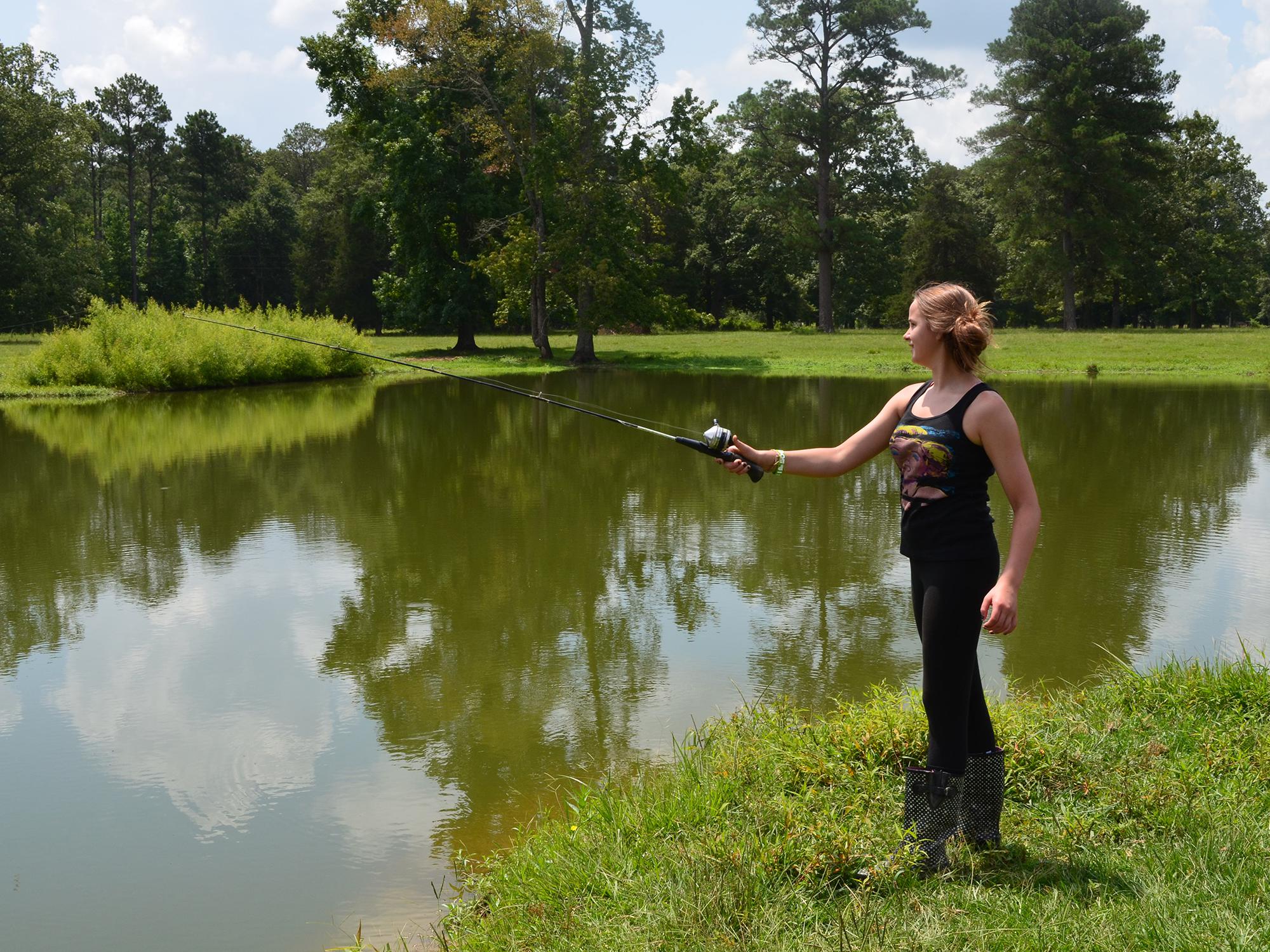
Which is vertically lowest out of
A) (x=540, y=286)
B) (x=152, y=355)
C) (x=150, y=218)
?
(x=152, y=355)

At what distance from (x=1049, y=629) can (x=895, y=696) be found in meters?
2.34

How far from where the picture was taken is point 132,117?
173ft

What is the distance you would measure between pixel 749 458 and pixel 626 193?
27.0 m

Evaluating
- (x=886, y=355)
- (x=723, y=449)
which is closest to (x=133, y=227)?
(x=886, y=355)

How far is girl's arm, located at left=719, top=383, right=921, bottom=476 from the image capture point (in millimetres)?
3711

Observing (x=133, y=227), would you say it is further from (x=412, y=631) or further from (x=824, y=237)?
(x=412, y=631)

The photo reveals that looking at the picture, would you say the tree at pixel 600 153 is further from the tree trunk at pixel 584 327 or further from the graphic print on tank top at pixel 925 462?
the graphic print on tank top at pixel 925 462

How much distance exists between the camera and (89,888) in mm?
3814

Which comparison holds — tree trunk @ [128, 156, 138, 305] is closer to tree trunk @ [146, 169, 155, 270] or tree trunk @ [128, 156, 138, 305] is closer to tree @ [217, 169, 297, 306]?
tree trunk @ [146, 169, 155, 270]

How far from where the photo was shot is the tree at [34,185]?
40.0 meters

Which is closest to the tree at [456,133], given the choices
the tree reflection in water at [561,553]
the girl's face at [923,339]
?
the tree reflection in water at [561,553]

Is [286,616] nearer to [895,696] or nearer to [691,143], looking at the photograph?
[895,696]

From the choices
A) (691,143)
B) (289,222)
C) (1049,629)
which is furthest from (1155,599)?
(289,222)

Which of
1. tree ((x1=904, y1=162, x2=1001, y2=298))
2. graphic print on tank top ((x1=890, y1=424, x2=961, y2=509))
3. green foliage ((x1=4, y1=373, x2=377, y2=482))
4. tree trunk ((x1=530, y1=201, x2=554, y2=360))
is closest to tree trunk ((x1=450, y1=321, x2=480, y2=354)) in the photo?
tree trunk ((x1=530, y1=201, x2=554, y2=360))
